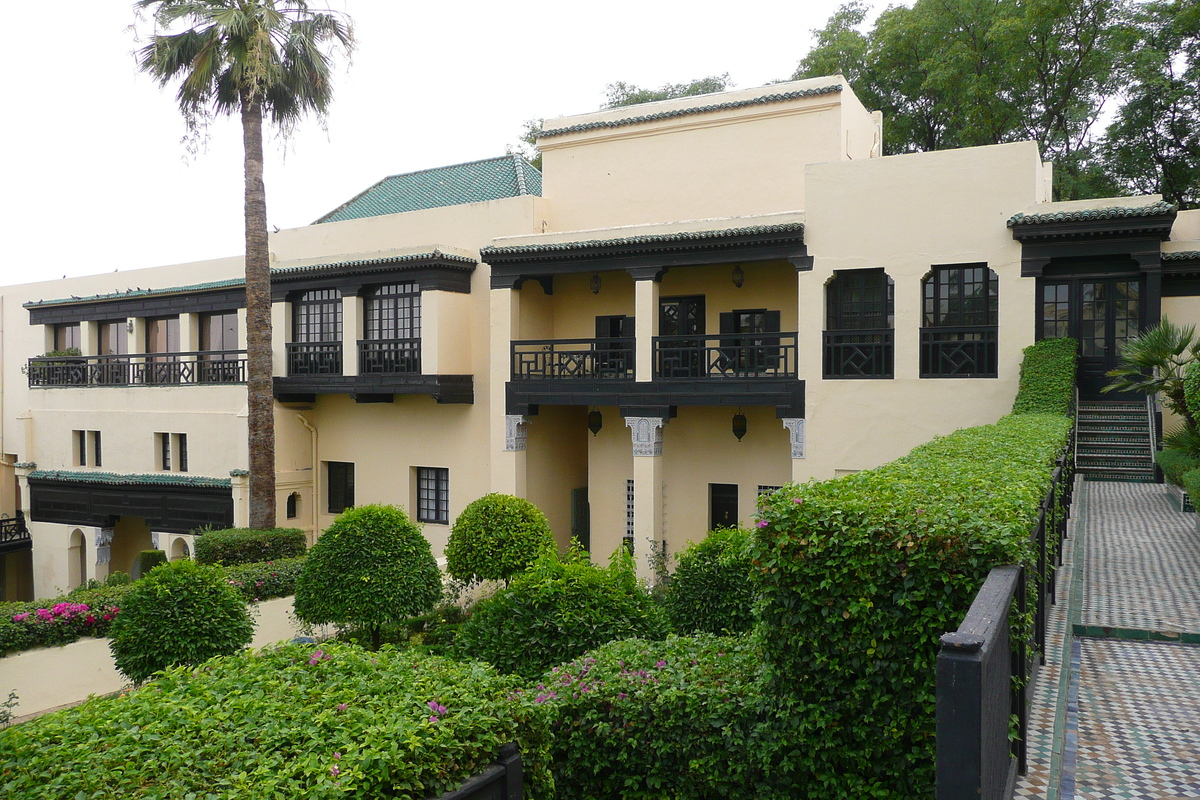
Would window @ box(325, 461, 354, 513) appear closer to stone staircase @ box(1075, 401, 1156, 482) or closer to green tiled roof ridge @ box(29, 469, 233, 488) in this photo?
green tiled roof ridge @ box(29, 469, 233, 488)

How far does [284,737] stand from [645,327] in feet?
45.5

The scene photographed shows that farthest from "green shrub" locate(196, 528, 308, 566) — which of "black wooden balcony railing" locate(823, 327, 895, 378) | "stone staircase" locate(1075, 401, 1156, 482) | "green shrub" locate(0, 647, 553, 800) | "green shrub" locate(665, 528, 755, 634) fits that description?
"stone staircase" locate(1075, 401, 1156, 482)

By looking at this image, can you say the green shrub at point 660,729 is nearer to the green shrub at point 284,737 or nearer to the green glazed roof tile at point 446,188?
the green shrub at point 284,737

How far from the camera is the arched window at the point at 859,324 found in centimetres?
1522

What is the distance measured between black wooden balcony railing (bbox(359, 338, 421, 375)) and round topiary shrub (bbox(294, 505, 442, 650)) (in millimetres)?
6972

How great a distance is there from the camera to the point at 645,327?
1670 cm

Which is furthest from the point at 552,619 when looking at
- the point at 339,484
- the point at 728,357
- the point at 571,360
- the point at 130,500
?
the point at 130,500

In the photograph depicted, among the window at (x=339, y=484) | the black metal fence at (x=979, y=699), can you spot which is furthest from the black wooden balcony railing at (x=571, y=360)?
the black metal fence at (x=979, y=699)

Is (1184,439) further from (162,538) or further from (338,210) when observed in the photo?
(162,538)

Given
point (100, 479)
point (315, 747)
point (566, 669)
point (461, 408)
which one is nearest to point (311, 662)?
point (315, 747)

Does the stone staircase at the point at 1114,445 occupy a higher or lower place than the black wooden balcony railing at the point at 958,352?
lower

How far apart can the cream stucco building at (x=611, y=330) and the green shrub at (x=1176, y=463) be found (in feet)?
7.91

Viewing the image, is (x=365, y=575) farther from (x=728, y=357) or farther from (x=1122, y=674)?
(x=1122, y=674)

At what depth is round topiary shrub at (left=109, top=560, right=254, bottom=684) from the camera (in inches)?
386
